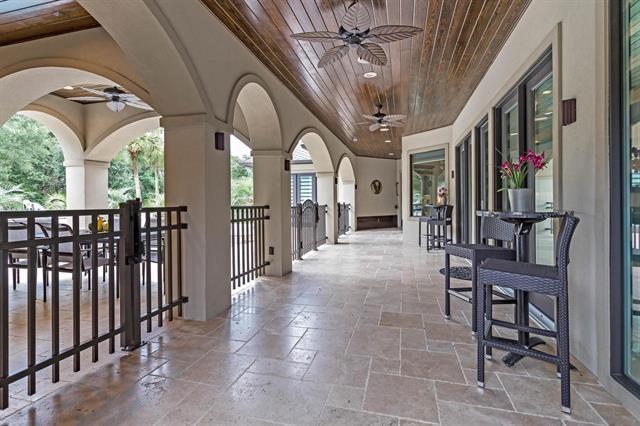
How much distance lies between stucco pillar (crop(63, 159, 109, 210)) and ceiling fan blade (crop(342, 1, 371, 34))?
20.0ft

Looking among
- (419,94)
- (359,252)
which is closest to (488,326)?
(419,94)

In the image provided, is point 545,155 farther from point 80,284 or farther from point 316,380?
point 80,284

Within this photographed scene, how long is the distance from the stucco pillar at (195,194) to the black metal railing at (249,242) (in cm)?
88

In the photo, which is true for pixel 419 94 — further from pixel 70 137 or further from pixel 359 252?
pixel 70 137

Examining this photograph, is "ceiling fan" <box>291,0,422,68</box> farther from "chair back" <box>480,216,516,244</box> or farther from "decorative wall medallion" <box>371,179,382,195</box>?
"decorative wall medallion" <box>371,179,382,195</box>

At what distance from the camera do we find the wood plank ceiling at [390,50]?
3.01m

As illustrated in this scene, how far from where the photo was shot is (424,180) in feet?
29.6

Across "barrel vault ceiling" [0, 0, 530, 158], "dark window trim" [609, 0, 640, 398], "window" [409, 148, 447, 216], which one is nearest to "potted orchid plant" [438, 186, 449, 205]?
"window" [409, 148, 447, 216]

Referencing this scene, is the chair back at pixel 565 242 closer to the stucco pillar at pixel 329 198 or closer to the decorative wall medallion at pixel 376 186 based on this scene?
the stucco pillar at pixel 329 198

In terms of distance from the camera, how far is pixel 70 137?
6.52 meters

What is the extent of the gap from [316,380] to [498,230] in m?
2.04

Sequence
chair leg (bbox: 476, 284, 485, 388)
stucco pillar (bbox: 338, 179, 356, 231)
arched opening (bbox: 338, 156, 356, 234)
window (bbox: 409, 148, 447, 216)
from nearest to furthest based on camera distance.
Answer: chair leg (bbox: 476, 284, 485, 388), window (bbox: 409, 148, 447, 216), arched opening (bbox: 338, 156, 356, 234), stucco pillar (bbox: 338, 179, 356, 231)

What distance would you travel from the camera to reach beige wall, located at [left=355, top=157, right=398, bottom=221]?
503 inches

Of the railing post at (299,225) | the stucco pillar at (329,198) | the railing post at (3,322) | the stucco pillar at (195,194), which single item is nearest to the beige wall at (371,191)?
the stucco pillar at (329,198)
